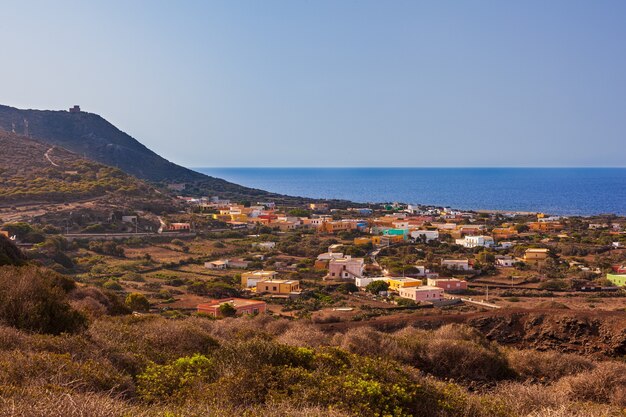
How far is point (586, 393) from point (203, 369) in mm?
6686

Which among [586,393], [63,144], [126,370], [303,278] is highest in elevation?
[63,144]

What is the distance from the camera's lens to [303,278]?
32.1 meters

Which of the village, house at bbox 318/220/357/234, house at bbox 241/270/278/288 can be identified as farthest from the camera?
house at bbox 318/220/357/234

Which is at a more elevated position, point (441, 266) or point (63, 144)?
point (63, 144)

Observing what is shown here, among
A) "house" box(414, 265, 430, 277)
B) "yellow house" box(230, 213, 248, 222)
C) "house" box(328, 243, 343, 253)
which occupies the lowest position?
"house" box(414, 265, 430, 277)

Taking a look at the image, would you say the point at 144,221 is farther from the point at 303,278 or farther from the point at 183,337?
the point at 183,337

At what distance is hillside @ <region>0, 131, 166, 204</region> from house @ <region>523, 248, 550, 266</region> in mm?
38165

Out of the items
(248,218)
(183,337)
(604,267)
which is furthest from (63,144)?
(183,337)

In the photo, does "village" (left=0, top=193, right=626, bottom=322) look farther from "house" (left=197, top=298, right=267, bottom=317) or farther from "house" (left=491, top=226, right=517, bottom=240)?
"house" (left=491, top=226, right=517, bottom=240)

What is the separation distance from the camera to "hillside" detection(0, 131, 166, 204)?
5113 centimetres

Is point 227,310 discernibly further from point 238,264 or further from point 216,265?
point 238,264

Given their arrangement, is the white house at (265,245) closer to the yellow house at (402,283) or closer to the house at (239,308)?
the yellow house at (402,283)

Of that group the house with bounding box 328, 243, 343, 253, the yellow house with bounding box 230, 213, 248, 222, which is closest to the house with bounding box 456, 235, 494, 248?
the house with bounding box 328, 243, 343, 253

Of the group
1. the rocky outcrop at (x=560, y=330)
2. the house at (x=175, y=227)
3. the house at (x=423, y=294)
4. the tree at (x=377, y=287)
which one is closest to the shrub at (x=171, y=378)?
the rocky outcrop at (x=560, y=330)
